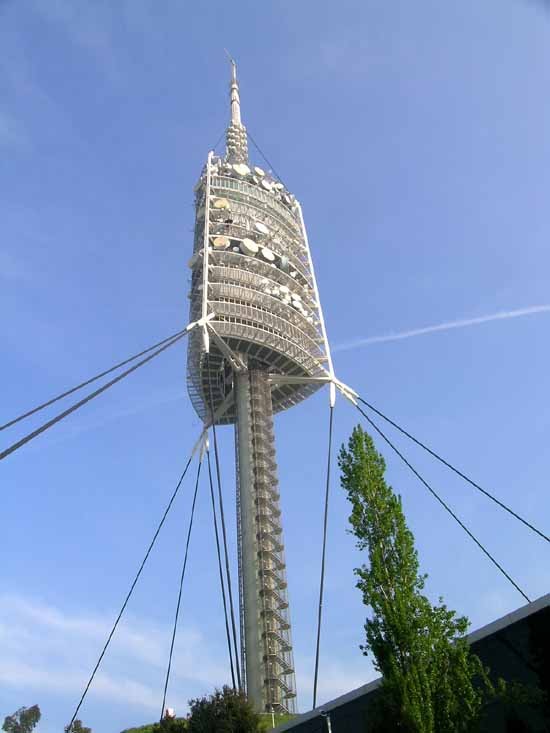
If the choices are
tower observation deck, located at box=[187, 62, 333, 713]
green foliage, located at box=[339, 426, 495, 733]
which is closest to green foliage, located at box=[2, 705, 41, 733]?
tower observation deck, located at box=[187, 62, 333, 713]

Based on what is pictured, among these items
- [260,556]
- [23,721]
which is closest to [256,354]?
[260,556]

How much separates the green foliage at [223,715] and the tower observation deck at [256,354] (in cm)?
1054

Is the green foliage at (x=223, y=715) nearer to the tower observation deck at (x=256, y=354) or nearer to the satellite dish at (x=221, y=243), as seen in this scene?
the tower observation deck at (x=256, y=354)

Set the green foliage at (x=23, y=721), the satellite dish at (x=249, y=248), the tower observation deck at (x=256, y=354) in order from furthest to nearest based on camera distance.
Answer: the green foliage at (x=23, y=721) → the satellite dish at (x=249, y=248) → the tower observation deck at (x=256, y=354)

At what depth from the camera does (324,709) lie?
102ft

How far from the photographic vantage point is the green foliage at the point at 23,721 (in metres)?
101

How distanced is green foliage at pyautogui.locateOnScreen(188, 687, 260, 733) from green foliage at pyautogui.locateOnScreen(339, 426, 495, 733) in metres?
11.5

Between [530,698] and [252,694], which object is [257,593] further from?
[530,698]

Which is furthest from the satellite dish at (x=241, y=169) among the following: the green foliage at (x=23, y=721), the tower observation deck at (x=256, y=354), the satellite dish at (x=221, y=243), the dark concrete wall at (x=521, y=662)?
the green foliage at (x=23, y=721)

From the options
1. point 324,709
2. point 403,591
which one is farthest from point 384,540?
point 324,709

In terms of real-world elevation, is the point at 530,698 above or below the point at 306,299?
below

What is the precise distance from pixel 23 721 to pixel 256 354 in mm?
82139

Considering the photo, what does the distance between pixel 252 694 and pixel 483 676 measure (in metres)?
24.5

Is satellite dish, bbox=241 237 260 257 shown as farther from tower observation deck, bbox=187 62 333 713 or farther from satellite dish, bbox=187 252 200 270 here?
satellite dish, bbox=187 252 200 270
